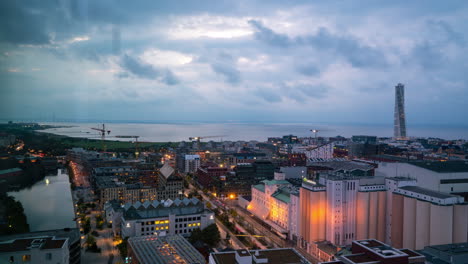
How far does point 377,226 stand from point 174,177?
331 inches

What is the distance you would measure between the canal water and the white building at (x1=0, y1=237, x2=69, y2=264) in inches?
108

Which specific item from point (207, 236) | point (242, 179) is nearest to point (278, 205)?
point (207, 236)

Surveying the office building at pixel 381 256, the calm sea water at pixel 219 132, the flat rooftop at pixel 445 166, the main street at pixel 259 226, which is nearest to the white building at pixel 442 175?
the flat rooftop at pixel 445 166

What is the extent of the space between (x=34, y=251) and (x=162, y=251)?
2185 millimetres

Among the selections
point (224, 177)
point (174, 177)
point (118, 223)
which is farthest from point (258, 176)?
point (118, 223)

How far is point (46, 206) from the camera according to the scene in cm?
984

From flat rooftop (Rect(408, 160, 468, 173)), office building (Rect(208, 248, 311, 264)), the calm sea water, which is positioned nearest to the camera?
office building (Rect(208, 248, 311, 264))

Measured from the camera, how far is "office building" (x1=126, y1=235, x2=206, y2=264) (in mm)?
6262

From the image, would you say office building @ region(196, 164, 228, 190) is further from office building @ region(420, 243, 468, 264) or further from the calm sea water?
the calm sea water

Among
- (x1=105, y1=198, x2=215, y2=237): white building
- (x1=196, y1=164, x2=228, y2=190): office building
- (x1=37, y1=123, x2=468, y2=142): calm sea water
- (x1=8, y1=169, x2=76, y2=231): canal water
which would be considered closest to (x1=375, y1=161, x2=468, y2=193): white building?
(x1=105, y1=198, x2=215, y2=237): white building

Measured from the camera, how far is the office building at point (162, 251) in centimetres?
626

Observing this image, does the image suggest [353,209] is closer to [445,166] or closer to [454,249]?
[454,249]

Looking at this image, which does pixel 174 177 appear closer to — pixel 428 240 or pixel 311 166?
pixel 311 166

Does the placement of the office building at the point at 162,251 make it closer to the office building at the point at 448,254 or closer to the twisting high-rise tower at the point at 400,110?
the office building at the point at 448,254
